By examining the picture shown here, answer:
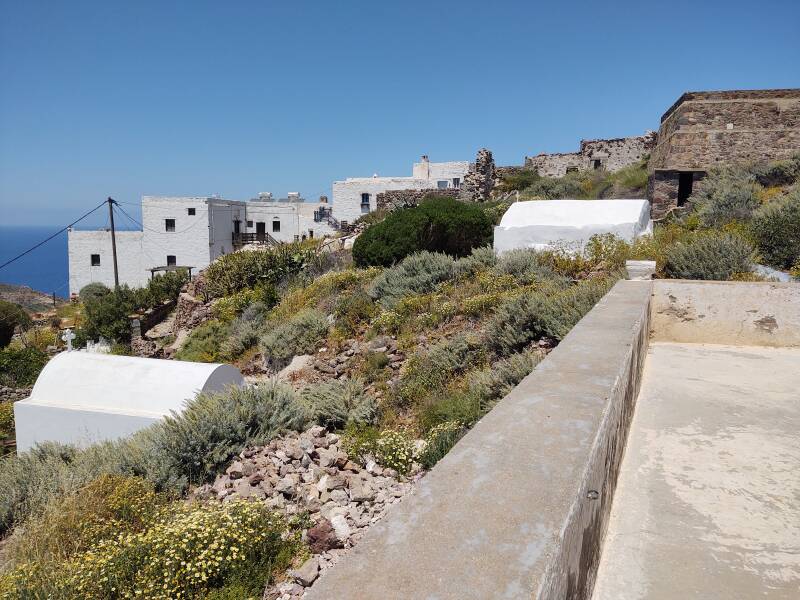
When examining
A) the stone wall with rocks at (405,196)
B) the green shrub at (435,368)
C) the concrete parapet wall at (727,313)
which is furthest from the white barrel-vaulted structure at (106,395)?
the stone wall with rocks at (405,196)

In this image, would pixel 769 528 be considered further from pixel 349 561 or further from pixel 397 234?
pixel 397 234

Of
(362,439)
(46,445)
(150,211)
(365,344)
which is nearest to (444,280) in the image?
(365,344)

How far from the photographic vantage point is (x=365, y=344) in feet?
33.0

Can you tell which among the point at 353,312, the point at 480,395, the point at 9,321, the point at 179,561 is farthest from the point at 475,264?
the point at 9,321

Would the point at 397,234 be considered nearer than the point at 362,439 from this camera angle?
No

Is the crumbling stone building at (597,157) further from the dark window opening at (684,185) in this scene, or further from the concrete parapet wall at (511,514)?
the concrete parapet wall at (511,514)

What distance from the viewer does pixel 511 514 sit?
1.35 metres

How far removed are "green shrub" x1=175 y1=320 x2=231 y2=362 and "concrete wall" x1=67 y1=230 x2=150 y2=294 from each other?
2434 centimetres

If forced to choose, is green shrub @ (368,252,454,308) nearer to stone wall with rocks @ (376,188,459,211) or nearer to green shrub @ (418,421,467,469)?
green shrub @ (418,421,467,469)

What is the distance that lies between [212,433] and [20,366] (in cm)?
1612

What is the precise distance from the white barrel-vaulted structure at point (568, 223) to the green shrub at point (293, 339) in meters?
4.82

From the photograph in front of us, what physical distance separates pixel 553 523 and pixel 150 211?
39712 mm

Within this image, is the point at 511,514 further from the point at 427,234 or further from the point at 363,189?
the point at 363,189

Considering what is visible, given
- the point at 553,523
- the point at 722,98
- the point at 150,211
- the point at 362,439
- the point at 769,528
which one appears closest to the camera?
the point at 553,523
